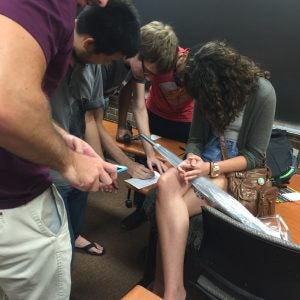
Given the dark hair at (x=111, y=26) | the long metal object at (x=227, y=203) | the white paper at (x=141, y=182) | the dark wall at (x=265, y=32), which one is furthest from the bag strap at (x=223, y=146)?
the dark wall at (x=265, y=32)

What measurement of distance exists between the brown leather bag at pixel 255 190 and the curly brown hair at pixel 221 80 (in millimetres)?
276

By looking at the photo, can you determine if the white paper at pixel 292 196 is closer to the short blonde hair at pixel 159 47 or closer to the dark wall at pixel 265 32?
the dark wall at pixel 265 32

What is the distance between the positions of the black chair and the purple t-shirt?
0.54m

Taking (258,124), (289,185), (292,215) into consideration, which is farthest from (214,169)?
(289,185)

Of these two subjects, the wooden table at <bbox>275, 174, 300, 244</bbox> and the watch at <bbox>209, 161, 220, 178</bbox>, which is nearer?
the wooden table at <bbox>275, 174, 300, 244</bbox>

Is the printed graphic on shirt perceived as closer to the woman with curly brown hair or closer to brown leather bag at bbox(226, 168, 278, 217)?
the woman with curly brown hair

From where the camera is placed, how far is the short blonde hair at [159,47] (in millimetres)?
1870

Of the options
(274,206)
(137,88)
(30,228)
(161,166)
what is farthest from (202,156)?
(30,228)

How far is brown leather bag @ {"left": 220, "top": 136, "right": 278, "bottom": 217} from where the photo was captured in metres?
1.55

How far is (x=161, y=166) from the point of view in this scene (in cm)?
201

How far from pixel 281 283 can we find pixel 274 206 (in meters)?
0.53

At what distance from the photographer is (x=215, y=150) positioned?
178cm

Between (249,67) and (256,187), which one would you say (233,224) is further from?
(249,67)

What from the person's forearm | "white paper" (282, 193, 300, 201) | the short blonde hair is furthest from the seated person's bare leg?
the person's forearm
